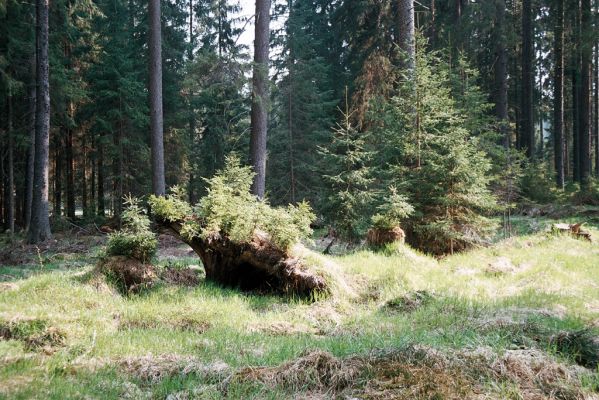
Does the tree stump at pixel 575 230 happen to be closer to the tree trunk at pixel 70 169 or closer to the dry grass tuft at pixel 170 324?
the dry grass tuft at pixel 170 324

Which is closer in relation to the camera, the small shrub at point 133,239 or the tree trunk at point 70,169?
the small shrub at point 133,239

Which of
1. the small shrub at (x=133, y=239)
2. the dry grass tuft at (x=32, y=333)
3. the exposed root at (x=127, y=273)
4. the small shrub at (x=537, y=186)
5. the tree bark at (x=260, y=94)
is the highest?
the tree bark at (x=260, y=94)

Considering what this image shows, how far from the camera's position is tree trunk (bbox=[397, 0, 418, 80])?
10955 mm

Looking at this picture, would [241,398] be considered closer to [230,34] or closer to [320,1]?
[230,34]

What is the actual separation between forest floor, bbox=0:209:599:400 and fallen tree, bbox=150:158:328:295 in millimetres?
352

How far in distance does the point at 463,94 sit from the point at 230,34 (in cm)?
2206

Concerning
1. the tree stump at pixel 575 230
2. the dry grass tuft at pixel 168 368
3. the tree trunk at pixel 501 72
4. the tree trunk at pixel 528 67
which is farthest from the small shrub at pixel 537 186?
the dry grass tuft at pixel 168 368

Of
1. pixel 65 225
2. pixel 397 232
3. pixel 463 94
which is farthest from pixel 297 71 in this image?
pixel 397 232

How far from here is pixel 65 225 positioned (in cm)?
1878

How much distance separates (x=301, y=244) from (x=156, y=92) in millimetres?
10403

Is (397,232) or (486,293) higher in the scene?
(397,232)

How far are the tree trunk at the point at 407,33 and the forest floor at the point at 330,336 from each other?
5.47 metres

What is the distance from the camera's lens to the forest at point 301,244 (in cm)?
350

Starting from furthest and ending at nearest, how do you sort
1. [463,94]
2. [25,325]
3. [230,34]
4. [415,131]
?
[230,34]
[463,94]
[415,131]
[25,325]
